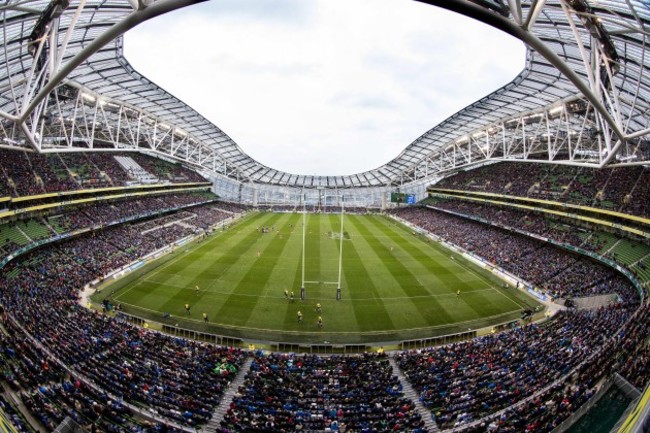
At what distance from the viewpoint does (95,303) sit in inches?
1100

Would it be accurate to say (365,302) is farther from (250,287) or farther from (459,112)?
(459,112)

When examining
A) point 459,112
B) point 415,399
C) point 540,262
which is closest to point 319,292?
point 415,399

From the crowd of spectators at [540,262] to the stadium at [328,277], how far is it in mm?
320

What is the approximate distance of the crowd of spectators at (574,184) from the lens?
35938 mm

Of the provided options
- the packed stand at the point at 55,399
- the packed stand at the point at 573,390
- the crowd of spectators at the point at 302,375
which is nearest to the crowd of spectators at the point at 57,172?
the crowd of spectators at the point at 302,375

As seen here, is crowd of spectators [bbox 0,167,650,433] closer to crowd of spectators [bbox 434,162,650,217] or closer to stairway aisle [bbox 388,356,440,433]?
stairway aisle [bbox 388,356,440,433]

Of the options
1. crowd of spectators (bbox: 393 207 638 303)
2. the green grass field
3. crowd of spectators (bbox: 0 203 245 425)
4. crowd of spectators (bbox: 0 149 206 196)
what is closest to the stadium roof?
crowd of spectators (bbox: 0 149 206 196)

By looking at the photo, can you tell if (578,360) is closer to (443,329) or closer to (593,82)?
(443,329)

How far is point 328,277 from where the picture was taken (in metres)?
36.5

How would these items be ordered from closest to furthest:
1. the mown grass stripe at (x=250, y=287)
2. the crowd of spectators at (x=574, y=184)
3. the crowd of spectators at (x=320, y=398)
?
the crowd of spectators at (x=320, y=398)
the mown grass stripe at (x=250, y=287)
the crowd of spectators at (x=574, y=184)

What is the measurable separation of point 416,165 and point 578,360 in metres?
70.0

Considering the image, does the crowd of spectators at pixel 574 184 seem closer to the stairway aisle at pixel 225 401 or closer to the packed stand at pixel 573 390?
the packed stand at pixel 573 390

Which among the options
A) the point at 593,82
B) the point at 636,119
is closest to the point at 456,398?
the point at 593,82

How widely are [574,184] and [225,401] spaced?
47193 millimetres
